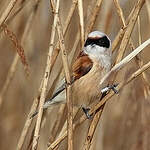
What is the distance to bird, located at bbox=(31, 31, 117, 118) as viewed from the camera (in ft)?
5.04

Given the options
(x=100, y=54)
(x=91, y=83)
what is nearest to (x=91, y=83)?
(x=91, y=83)

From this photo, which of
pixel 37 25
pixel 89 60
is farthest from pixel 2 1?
pixel 89 60

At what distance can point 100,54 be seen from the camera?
5.18ft

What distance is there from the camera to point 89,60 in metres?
1.60

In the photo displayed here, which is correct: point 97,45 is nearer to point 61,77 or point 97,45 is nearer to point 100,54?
point 100,54

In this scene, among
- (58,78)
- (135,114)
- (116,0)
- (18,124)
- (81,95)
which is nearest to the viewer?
(116,0)

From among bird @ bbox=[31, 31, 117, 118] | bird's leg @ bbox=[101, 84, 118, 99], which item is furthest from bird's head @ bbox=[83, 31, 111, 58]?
bird's leg @ bbox=[101, 84, 118, 99]

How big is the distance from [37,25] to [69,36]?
21 cm

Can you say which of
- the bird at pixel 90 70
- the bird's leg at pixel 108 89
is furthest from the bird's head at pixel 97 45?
the bird's leg at pixel 108 89

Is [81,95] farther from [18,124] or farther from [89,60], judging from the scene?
[18,124]

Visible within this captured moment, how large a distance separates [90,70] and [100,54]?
0.08m

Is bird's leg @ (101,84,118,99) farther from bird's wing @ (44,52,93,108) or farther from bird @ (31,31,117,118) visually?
bird's wing @ (44,52,93,108)

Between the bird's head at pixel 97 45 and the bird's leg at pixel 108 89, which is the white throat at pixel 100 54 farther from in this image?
the bird's leg at pixel 108 89

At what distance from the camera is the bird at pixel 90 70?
1.54m
